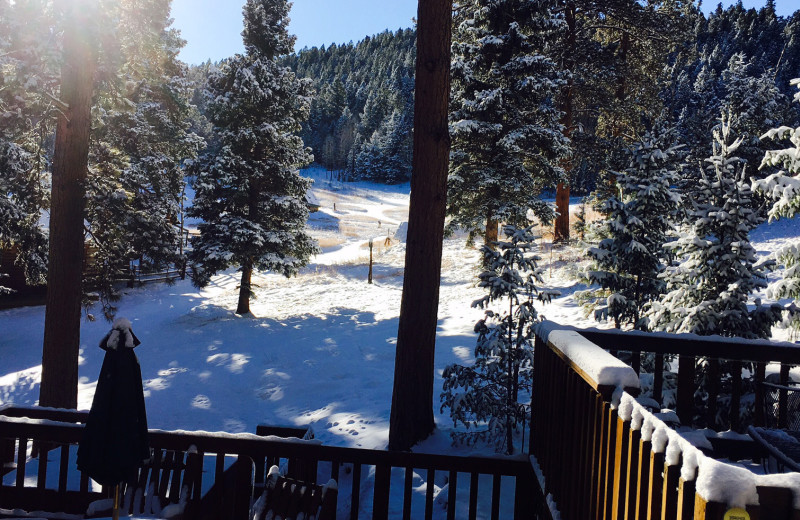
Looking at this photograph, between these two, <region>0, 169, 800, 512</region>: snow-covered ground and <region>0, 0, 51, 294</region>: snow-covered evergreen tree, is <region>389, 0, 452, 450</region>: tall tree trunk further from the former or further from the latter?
<region>0, 0, 51, 294</region>: snow-covered evergreen tree

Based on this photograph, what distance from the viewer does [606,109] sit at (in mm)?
18031

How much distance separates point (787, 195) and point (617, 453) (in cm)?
556

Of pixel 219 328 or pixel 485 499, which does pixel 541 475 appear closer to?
pixel 485 499

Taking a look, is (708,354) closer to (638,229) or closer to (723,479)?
(723,479)

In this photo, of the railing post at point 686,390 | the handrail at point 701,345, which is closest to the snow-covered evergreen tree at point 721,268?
the handrail at point 701,345

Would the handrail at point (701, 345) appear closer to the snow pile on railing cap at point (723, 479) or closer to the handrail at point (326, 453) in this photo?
the handrail at point (326, 453)

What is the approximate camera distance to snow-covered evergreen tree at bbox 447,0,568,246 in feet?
48.2

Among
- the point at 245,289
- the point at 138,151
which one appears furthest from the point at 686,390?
the point at 138,151

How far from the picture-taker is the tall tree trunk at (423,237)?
606cm

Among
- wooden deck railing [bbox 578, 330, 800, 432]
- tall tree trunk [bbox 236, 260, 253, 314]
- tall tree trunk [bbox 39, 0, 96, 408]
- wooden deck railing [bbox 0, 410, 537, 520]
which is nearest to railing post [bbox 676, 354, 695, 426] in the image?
wooden deck railing [bbox 578, 330, 800, 432]

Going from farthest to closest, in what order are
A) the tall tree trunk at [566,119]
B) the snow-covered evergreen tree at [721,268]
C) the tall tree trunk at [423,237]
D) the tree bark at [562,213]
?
the tree bark at [562,213]
the tall tree trunk at [566,119]
the tall tree trunk at [423,237]
the snow-covered evergreen tree at [721,268]

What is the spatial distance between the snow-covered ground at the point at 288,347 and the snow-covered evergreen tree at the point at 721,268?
242 cm

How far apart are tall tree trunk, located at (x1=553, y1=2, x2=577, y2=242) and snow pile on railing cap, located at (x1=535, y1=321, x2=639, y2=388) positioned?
47.1 feet

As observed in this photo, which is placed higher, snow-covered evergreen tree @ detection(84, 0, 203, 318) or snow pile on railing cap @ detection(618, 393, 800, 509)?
snow-covered evergreen tree @ detection(84, 0, 203, 318)
